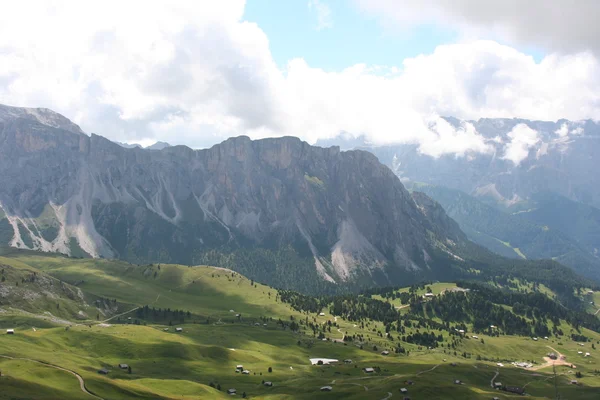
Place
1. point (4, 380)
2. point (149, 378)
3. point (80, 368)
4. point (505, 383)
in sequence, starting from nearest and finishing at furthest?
point (4, 380) < point (80, 368) < point (149, 378) < point (505, 383)

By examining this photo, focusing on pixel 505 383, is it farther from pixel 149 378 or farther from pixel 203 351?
pixel 149 378

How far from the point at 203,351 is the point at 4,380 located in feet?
296

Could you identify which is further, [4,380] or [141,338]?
[141,338]

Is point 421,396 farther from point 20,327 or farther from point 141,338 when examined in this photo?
point 20,327

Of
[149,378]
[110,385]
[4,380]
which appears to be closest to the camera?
[4,380]

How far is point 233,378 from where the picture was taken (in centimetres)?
16775

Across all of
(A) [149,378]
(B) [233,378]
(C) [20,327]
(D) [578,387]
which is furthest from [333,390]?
(C) [20,327]

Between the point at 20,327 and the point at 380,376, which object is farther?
the point at 20,327

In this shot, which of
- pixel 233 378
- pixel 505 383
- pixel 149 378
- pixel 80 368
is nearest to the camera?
pixel 80 368

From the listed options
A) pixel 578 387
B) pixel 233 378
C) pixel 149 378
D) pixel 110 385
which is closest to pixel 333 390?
pixel 233 378

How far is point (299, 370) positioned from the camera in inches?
7510

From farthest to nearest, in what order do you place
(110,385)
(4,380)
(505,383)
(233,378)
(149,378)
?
(505,383), (233,378), (149,378), (110,385), (4,380)

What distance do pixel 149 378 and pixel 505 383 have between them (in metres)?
128

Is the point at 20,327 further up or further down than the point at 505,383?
further up
